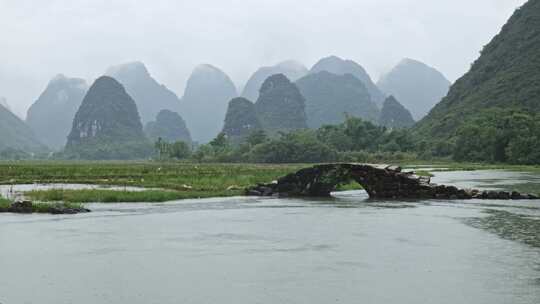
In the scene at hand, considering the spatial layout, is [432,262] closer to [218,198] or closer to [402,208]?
[402,208]

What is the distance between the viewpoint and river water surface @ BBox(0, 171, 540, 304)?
891 centimetres

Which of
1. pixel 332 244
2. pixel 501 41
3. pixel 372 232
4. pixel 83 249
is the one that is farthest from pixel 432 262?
pixel 501 41

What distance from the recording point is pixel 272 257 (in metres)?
11.8

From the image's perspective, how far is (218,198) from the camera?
1018 inches

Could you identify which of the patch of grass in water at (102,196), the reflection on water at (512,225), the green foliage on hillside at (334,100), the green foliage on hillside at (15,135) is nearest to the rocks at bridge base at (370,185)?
the patch of grass in water at (102,196)

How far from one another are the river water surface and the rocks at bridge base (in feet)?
19.1

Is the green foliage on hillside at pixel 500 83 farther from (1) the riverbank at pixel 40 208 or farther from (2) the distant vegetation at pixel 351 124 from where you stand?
(1) the riverbank at pixel 40 208

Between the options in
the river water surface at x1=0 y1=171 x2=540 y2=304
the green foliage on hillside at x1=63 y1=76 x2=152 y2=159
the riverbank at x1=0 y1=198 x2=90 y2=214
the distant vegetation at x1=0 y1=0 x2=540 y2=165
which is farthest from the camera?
the green foliage on hillside at x1=63 y1=76 x2=152 y2=159

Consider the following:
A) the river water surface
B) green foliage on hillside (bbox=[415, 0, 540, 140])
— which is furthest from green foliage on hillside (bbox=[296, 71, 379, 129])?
the river water surface

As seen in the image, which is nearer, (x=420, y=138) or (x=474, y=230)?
(x=474, y=230)

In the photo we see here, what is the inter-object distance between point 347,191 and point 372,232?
16.8 m

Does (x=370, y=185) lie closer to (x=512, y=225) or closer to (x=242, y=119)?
(x=512, y=225)

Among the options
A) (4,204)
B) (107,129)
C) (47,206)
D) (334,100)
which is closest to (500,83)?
(334,100)

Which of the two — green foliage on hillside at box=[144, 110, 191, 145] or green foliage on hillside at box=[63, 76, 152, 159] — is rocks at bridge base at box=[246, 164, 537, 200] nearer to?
green foliage on hillside at box=[63, 76, 152, 159]
